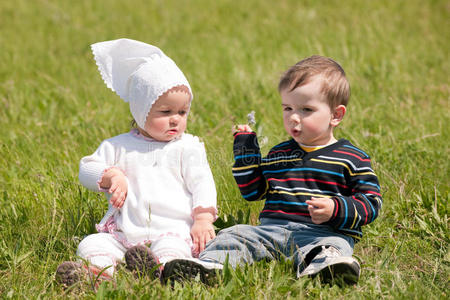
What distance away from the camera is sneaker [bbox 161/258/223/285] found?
2896mm

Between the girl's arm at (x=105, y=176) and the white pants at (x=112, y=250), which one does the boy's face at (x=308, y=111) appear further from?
the girl's arm at (x=105, y=176)

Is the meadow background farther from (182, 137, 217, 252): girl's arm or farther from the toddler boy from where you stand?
(182, 137, 217, 252): girl's arm

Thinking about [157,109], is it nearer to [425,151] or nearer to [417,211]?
[417,211]

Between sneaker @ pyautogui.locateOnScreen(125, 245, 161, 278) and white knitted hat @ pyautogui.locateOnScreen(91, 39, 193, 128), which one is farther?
white knitted hat @ pyautogui.locateOnScreen(91, 39, 193, 128)

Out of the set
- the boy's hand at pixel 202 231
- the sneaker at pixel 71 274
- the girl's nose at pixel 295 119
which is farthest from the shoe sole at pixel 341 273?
the sneaker at pixel 71 274

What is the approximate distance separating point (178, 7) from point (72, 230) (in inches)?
284

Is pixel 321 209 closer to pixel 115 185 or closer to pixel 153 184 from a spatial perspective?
pixel 153 184

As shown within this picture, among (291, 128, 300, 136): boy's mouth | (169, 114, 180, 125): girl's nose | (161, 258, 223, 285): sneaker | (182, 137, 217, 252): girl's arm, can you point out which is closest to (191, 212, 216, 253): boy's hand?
(182, 137, 217, 252): girl's arm

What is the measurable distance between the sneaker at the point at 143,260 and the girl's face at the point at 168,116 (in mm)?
821

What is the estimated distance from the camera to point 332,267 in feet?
9.16

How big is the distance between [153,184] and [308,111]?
107 centimetres

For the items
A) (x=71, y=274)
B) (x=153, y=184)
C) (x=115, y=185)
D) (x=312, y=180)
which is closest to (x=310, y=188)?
(x=312, y=180)

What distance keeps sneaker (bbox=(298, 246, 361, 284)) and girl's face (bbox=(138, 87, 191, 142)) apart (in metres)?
1.21

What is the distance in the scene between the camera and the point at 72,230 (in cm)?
364
